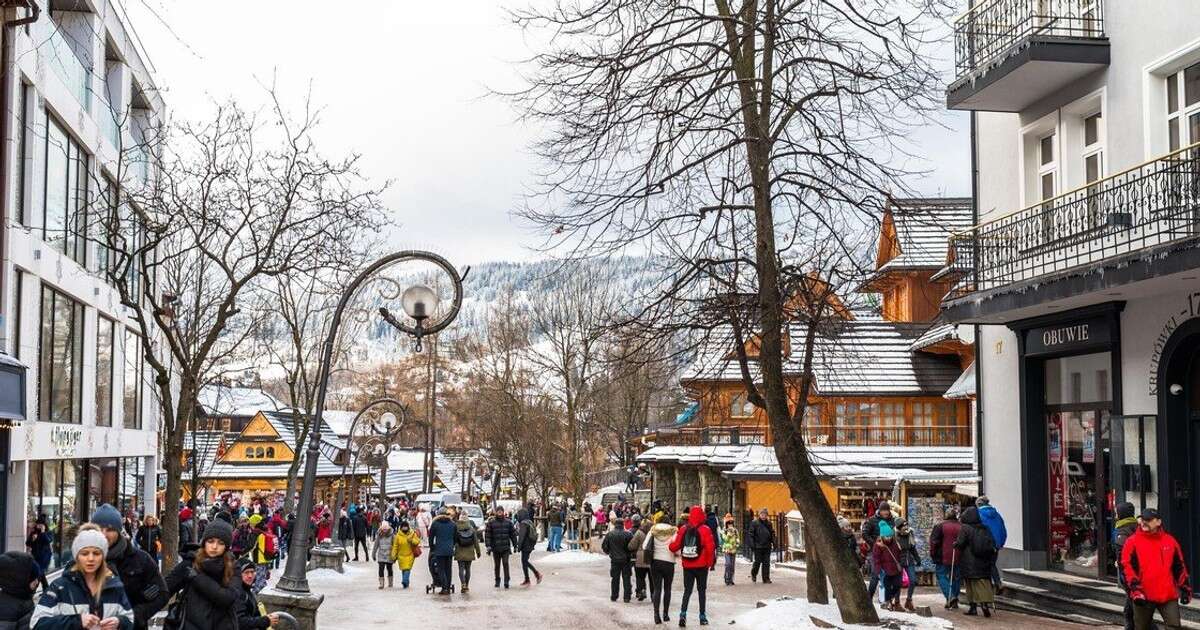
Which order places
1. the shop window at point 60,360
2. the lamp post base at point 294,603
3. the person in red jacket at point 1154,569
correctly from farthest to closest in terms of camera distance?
the shop window at point 60,360
the lamp post base at point 294,603
the person in red jacket at point 1154,569

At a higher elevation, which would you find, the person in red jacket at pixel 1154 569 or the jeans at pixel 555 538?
the person in red jacket at pixel 1154 569

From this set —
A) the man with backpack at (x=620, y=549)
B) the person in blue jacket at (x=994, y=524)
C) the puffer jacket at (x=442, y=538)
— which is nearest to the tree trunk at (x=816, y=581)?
the person in blue jacket at (x=994, y=524)

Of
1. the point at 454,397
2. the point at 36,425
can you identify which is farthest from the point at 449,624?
the point at 454,397

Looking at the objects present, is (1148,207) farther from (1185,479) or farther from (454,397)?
(454,397)

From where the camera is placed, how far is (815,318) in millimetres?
16922

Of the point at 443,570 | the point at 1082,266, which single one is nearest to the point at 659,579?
the point at 443,570

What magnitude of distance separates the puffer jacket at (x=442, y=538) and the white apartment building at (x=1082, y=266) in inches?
392

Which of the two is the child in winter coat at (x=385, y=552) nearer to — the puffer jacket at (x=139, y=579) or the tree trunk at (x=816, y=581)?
the tree trunk at (x=816, y=581)

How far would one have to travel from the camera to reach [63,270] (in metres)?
28.2

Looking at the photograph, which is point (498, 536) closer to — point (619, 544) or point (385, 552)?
point (385, 552)

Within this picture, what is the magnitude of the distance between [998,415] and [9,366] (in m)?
16.5

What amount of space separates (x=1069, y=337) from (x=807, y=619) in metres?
6.97

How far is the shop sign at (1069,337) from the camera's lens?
19.2 m

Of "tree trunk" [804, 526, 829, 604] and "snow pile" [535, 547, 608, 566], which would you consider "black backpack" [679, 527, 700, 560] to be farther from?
"snow pile" [535, 547, 608, 566]
